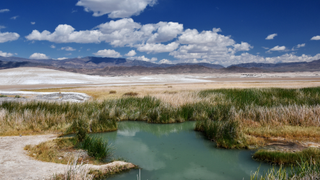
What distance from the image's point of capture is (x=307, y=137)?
10367 mm

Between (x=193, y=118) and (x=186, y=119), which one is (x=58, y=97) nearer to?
(x=186, y=119)

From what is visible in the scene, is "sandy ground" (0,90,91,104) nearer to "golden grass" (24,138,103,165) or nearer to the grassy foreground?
the grassy foreground

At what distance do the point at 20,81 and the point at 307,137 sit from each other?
325ft

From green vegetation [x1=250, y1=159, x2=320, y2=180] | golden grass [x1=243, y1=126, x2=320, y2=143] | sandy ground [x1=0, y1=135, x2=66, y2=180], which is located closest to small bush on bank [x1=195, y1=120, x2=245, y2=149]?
golden grass [x1=243, y1=126, x2=320, y2=143]

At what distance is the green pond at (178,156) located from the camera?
741 cm

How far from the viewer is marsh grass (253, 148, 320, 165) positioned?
7727mm

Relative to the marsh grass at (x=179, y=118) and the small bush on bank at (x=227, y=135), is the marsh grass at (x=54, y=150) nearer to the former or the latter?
the marsh grass at (x=179, y=118)

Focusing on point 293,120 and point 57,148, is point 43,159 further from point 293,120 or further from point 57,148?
point 293,120

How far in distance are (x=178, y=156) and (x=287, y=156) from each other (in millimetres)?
4047

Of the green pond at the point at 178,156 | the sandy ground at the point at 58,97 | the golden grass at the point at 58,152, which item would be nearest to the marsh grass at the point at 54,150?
the golden grass at the point at 58,152

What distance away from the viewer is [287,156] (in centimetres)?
798

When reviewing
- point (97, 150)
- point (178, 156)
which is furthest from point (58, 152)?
point (178, 156)

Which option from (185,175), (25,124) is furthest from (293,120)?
(25,124)

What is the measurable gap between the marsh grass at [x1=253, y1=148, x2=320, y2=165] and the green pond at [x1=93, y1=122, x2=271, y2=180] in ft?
1.16
